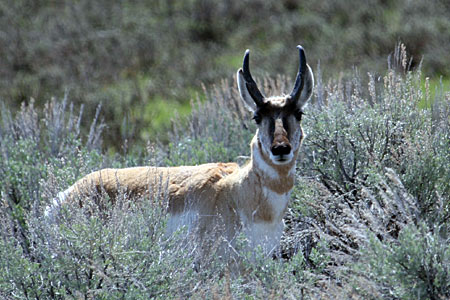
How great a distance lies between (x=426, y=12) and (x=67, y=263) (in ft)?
58.5

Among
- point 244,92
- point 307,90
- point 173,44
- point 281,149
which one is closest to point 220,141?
point 244,92

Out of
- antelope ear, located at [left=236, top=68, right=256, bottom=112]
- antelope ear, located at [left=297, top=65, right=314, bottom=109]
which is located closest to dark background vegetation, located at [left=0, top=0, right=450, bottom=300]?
antelope ear, located at [left=297, top=65, right=314, bottom=109]

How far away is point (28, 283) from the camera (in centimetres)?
484

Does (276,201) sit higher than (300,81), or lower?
lower

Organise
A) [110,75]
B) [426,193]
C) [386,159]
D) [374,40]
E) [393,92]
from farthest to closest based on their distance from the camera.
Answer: [374,40], [110,75], [393,92], [386,159], [426,193]

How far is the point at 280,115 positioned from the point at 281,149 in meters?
0.45

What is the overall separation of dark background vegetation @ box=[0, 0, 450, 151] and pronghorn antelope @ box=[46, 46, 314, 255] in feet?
23.7

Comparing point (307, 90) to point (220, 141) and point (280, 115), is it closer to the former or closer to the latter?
point (280, 115)

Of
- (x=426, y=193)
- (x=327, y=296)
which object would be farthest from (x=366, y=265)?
(x=426, y=193)

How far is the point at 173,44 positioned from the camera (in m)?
20.1

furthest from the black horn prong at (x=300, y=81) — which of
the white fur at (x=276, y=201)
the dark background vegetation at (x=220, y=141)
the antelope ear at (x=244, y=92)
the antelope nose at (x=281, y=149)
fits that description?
the white fur at (x=276, y=201)

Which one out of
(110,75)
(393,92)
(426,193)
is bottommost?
(110,75)

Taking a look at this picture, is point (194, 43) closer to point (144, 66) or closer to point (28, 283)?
point (144, 66)

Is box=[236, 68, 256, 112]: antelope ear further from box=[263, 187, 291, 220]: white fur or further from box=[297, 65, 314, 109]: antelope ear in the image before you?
box=[263, 187, 291, 220]: white fur
